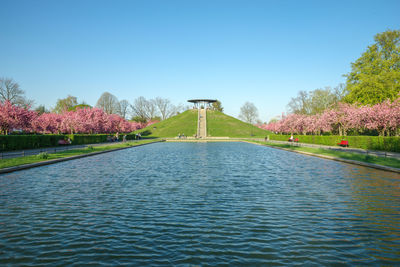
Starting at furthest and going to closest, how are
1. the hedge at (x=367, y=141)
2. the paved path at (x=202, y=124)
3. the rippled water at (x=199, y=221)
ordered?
the paved path at (x=202, y=124), the hedge at (x=367, y=141), the rippled water at (x=199, y=221)

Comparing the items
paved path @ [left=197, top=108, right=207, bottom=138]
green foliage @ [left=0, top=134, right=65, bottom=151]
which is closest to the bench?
green foliage @ [left=0, top=134, right=65, bottom=151]

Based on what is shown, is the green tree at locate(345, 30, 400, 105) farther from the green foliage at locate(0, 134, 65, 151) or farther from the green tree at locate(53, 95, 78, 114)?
the green tree at locate(53, 95, 78, 114)

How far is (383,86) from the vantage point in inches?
1917

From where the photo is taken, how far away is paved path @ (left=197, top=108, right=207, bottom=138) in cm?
8924

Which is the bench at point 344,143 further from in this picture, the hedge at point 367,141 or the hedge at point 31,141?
the hedge at point 31,141

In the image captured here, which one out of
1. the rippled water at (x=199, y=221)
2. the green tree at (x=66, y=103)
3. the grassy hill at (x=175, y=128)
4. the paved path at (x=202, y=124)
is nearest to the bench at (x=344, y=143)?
the rippled water at (x=199, y=221)

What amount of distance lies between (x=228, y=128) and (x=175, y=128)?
17.6 metres

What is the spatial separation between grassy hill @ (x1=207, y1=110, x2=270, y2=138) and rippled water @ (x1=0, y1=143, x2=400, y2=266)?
7544cm

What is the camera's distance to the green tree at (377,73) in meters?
48.6

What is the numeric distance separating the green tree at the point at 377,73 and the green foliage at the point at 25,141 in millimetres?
49136

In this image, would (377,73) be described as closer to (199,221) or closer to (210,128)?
(210,128)

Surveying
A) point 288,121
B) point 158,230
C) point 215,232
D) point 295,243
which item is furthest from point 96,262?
point 288,121

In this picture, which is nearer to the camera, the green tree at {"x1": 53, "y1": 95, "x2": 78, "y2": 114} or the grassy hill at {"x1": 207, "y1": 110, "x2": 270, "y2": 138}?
the grassy hill at {"x1": 207, "y1": 110, "x2": 270, "y2": 138}

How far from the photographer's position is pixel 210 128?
9400 cm
